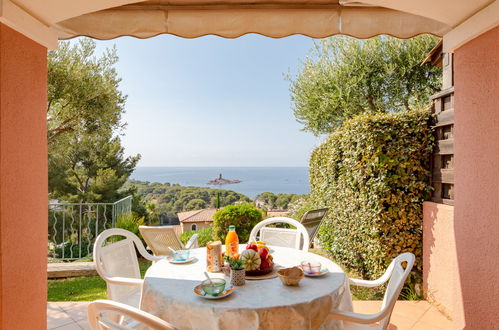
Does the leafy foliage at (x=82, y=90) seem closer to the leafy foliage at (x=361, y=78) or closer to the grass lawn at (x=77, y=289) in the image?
the grass lawn at (x=77, y=289)

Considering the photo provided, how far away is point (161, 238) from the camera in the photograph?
152 inches

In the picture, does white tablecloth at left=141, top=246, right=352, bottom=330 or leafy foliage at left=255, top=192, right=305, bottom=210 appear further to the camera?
leafy foliage at left=255, top=192, right=305, bottom=210

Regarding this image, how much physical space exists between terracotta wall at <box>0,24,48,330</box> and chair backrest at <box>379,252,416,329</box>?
2050mm

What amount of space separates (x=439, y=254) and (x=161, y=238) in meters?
3.03

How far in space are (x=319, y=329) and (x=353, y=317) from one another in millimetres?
198

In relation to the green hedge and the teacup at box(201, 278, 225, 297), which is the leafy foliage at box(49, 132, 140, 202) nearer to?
the green hedge

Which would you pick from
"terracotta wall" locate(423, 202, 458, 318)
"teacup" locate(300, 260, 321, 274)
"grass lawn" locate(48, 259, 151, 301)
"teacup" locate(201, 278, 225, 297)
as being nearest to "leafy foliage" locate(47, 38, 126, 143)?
"grass lawn" locate(48, 259, 151, 301)

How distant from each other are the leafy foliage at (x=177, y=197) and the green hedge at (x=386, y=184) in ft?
24.9

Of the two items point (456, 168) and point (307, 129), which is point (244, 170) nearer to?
point (307, 129)

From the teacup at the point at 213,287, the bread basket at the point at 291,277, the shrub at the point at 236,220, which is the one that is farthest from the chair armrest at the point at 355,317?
the shrub at the point at 236,220

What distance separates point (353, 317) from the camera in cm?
171

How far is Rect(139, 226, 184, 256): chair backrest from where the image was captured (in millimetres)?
3758

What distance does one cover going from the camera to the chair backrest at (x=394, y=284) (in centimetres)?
171

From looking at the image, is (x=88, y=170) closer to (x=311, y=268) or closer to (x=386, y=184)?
(x=386, y=184)
